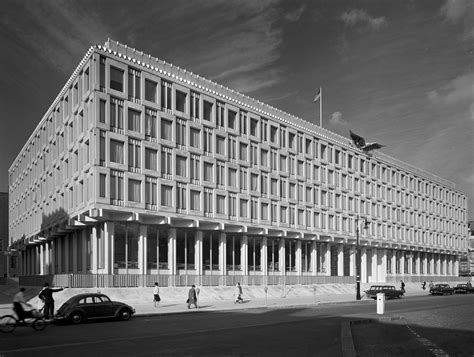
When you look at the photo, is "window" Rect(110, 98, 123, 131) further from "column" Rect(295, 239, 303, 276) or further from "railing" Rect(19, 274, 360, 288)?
"column" Rect(295, 239, 303, 276)

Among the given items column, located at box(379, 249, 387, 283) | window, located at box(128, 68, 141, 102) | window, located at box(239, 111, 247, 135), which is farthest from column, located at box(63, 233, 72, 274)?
column, located at box(379, 249, 387, 283)

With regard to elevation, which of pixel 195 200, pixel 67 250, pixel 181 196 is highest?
pixel 181 196

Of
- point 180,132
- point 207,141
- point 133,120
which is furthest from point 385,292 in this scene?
point 133,120

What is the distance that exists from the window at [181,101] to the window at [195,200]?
→ 797cm

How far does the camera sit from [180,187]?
52750mm

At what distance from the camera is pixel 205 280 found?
52.0m

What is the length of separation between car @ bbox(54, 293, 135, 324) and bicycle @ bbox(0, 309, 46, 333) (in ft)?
7.83

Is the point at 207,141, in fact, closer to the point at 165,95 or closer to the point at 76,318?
the point at 165,95

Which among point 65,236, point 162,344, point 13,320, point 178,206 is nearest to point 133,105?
point 178,206

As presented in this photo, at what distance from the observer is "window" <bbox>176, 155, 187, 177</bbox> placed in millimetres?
52812

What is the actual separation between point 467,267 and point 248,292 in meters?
91.1

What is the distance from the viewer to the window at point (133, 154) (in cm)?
4847

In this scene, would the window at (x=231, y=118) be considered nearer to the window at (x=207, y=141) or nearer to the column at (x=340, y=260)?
the window at (x=207, y=141)

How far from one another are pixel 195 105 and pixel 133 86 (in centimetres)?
795
